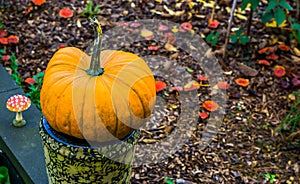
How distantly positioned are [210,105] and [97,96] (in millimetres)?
1633

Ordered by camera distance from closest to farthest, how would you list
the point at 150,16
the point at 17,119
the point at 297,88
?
the point at 17,119, the point at 297,88, the point at 150,16

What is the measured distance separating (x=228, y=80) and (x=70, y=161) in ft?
6.24

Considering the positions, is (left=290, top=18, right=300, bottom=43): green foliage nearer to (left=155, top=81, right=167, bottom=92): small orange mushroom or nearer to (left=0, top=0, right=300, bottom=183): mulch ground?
(left=0, top=0, right=300, bottom=183): mulch ground

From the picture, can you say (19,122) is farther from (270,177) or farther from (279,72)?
(279,72)

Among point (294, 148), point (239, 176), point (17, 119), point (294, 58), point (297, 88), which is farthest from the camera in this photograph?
point (294, 58)

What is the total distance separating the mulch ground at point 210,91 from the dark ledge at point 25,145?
25.1 inches

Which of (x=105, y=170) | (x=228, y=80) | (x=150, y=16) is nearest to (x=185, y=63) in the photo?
(x=228, y=80)

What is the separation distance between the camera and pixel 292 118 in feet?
10.7

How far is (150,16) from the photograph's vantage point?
420 cm

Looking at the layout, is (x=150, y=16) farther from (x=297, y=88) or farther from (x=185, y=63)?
(x=297, y=88)

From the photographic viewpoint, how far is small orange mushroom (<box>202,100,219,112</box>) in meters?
3.39

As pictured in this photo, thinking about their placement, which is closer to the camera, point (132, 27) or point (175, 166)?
point (175, 166)

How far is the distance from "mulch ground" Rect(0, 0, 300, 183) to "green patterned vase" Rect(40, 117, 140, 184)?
2.68 ft

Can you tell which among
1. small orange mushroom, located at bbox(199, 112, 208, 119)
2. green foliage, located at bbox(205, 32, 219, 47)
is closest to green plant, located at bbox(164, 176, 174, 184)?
small orange mushroom, located at bbox(199, 112, 208, 119)
